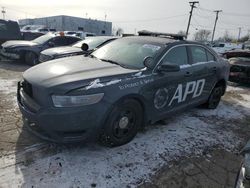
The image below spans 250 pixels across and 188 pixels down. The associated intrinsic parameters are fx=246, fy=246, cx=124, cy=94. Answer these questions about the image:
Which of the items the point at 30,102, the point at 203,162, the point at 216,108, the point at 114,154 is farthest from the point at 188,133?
the point at 30,102

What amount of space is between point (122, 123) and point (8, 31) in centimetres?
1066

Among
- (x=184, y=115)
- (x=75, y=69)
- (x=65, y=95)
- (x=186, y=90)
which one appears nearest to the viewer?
(x=65, y=95)

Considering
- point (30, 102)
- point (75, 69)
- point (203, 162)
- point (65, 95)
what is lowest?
point (203, 162)

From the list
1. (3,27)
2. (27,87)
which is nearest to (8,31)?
(3,27)

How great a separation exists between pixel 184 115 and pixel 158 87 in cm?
178

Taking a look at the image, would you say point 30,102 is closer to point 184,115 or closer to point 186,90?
point 186,90

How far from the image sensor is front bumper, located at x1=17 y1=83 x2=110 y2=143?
10.00 feet

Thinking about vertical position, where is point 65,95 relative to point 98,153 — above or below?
above

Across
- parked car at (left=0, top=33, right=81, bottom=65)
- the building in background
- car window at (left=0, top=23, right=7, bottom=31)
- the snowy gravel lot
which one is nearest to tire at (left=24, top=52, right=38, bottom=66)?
parked car at (left=0, top=33, right=81, bottom=65)

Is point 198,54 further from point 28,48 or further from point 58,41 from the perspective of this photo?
point 28,48

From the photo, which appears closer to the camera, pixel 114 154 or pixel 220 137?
pixel 114 154

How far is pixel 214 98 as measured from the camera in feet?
19.7

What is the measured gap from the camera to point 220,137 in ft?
14.9

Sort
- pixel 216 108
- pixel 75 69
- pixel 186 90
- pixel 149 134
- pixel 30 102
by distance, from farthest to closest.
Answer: pixel 216 108 < pixel 186 90 < pixel 149 134 < pixel 75 69 < pixel 30 102
